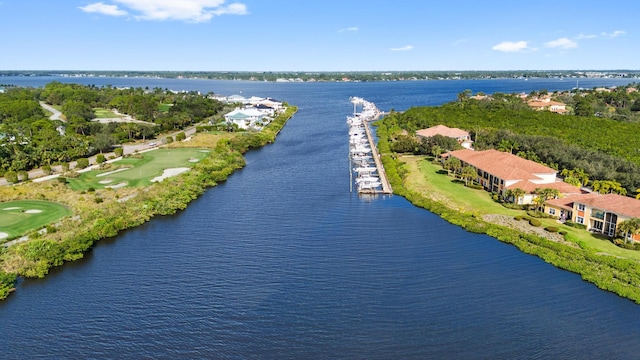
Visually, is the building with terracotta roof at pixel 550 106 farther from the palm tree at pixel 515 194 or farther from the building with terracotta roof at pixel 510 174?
the palm tree at pixel 515 194

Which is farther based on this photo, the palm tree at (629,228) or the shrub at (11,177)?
the shrub at (11,177)

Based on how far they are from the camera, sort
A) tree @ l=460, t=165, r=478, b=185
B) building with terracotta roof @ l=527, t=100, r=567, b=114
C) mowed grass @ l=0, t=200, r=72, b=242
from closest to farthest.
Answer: mowed grass @ l=0, t=200, r=72, b=242, tree @ l=460, t=165, r=478, b=185, building with terracotta roof @ l=527, t=100, r=567, b=114

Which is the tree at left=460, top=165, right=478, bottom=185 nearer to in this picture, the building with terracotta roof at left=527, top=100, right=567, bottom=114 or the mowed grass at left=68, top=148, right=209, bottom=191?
the mowed grass at left=68, top=148, right=209, bottom=191

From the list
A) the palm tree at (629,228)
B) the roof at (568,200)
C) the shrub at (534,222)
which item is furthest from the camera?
the roof at (568,200)

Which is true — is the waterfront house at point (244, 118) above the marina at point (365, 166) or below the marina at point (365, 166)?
above

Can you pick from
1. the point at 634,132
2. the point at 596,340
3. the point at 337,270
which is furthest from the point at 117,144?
the point at 634,132

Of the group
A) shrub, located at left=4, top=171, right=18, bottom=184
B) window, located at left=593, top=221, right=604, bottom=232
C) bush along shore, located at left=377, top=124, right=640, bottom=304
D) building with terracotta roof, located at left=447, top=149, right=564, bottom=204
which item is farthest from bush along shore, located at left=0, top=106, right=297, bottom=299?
window, located at left=593, top=221, right=604, bottom=232

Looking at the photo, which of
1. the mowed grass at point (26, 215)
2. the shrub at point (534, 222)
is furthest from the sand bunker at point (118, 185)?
the shrub at point (534, 222)
